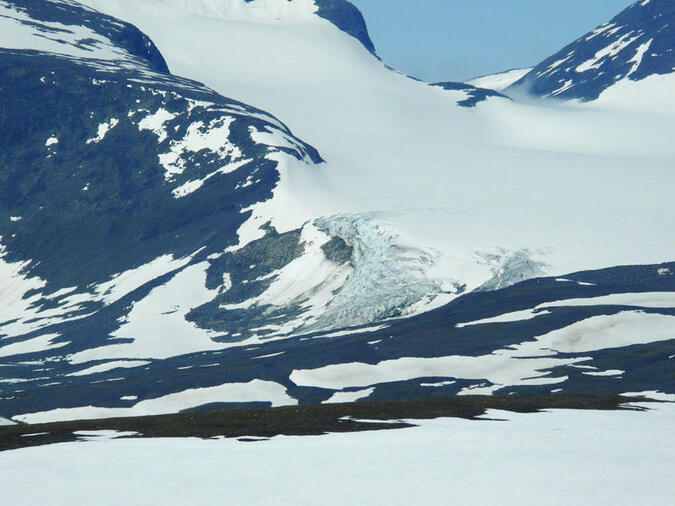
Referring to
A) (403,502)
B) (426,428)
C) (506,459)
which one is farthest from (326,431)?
(403,502)

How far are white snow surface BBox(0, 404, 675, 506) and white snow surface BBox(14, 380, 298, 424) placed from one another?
79.0 meters

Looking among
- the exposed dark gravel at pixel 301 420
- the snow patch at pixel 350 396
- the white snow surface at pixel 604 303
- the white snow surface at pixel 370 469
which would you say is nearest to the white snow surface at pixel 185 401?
the snow patch at pixel 350 396

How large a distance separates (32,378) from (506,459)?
144684 mm

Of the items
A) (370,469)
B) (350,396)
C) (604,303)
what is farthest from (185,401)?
(370,469)

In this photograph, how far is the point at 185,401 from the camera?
147 metres

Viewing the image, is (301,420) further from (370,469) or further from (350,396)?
(350,396)

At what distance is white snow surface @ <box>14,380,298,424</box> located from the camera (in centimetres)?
14275

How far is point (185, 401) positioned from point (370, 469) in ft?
313

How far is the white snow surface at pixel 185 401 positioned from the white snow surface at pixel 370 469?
259ft

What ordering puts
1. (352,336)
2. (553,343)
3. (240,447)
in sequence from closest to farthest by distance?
(240,447) → (553,343) → (352,336)

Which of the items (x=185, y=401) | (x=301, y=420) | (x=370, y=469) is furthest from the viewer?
(x=185, y=401)

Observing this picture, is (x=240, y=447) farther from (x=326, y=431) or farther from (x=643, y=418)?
(x=643, y=418)

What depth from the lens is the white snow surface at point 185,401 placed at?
468ft

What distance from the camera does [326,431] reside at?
225 ft
